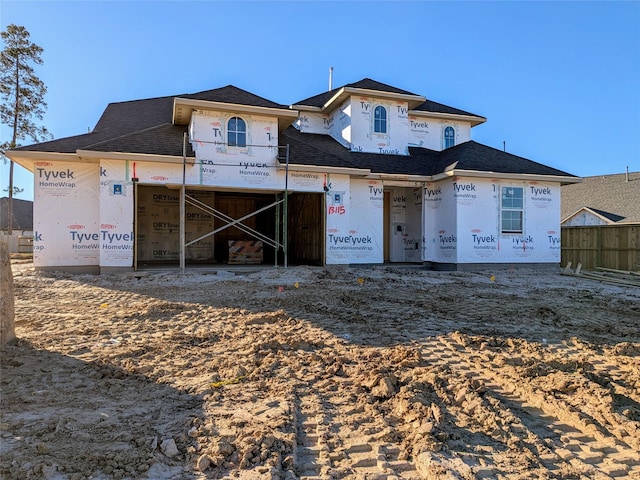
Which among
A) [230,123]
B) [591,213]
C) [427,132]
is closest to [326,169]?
[230,123]

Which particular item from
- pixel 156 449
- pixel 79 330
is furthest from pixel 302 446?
pixel 79 330

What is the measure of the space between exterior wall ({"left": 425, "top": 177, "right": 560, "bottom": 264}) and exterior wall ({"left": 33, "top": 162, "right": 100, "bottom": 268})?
1200cm

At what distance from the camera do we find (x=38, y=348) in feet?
16.5

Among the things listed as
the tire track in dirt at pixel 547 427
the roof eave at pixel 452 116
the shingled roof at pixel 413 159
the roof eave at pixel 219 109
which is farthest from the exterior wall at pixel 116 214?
the roof eave at pixel 452 116

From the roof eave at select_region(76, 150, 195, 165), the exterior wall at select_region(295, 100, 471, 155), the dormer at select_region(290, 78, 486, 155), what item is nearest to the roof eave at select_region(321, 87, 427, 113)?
the dormer at select_region(290, 78, 486, 155)

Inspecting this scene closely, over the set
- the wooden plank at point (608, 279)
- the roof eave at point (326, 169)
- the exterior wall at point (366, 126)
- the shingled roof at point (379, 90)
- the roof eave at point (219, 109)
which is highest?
the shingled roof at point (379, 90)

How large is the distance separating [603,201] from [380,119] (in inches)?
895

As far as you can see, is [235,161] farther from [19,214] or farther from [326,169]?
[19,214]

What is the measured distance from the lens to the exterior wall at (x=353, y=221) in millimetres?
14328

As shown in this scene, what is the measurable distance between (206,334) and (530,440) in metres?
4.28

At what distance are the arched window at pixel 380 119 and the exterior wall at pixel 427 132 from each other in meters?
2.09

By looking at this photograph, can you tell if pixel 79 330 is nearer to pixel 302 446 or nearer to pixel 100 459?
pixel 100 459

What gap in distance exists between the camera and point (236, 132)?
1340cm

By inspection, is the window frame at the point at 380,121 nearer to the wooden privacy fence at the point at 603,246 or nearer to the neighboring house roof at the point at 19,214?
the wooden privacy fence at the point at 603,246
